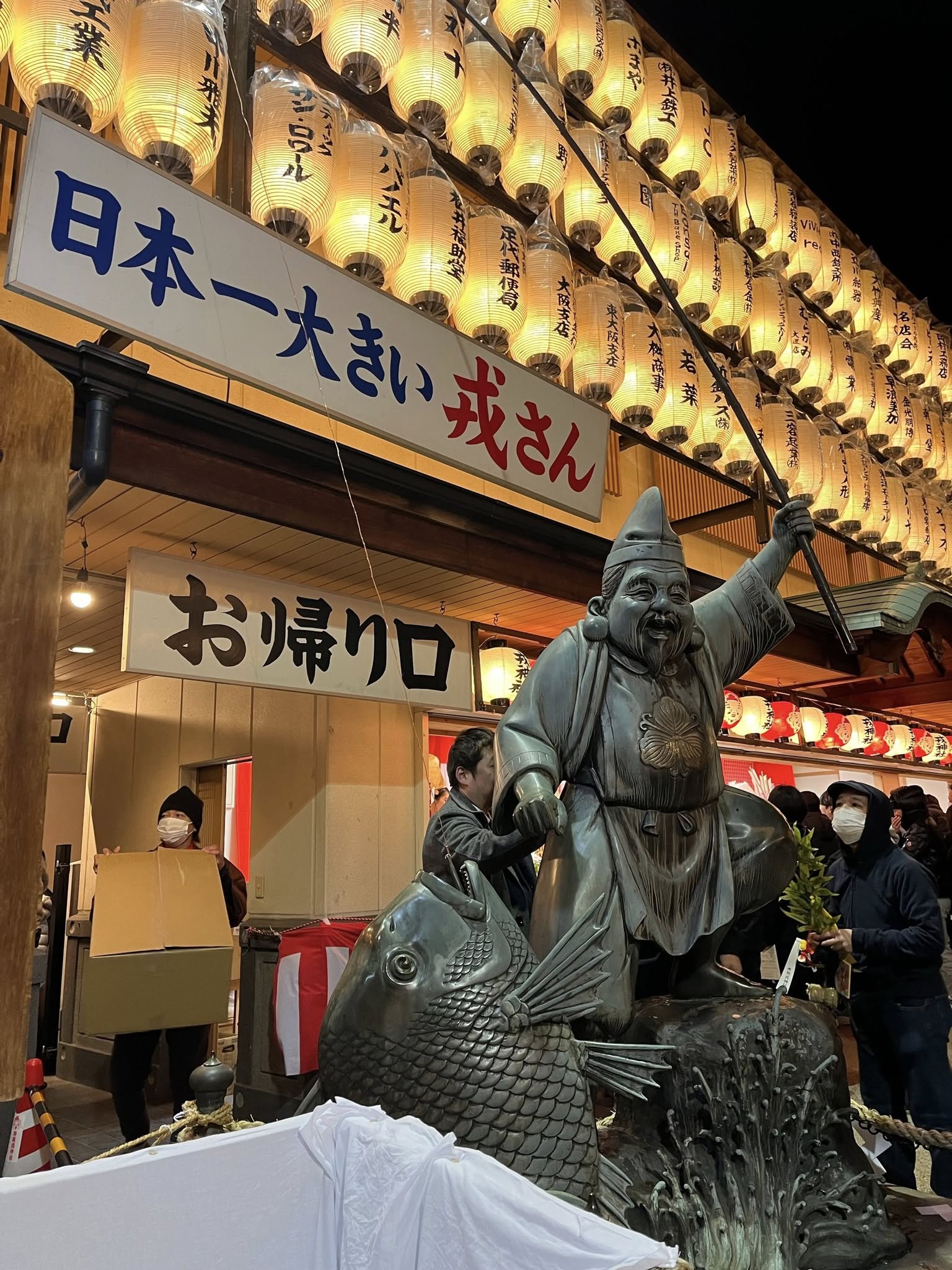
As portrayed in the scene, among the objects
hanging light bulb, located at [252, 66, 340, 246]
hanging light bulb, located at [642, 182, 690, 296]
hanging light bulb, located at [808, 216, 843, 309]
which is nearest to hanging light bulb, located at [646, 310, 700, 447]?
hanging light bulb, located at [642, 182, 690, 296]

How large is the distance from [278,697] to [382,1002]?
5841 millimetres

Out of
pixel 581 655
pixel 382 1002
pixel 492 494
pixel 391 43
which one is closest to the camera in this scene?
pixel 382 1002

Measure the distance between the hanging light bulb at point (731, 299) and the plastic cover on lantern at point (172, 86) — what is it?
19.4ft

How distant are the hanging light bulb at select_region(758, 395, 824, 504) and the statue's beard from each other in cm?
688

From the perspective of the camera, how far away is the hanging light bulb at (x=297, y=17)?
18.2 ft

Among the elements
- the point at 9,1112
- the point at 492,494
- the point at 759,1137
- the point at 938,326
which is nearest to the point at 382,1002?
the point at 9,1112

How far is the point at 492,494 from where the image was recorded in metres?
8.41

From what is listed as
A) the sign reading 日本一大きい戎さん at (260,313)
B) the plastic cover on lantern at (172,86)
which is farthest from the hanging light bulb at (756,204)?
the plastic cover on lantern at (172,86)

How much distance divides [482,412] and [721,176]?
6203 mm

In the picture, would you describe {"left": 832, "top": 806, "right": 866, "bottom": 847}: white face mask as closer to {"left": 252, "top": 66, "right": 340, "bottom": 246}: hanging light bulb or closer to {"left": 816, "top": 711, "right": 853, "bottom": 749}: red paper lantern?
{"left": 252, "top": 66, "right": 340, "bottom": 246}: hanging light bulb

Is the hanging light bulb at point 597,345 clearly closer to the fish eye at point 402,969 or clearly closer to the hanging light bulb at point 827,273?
the hanging light bulb at point 827,273

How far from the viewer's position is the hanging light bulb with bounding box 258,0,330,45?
18.2 feet

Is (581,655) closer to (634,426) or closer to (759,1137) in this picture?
(759,1137)

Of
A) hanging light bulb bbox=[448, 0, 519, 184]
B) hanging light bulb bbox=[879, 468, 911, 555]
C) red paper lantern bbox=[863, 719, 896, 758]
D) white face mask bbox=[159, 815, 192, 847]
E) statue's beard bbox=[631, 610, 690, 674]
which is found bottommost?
white face mask bbox=[159, 815, 192, 847]
